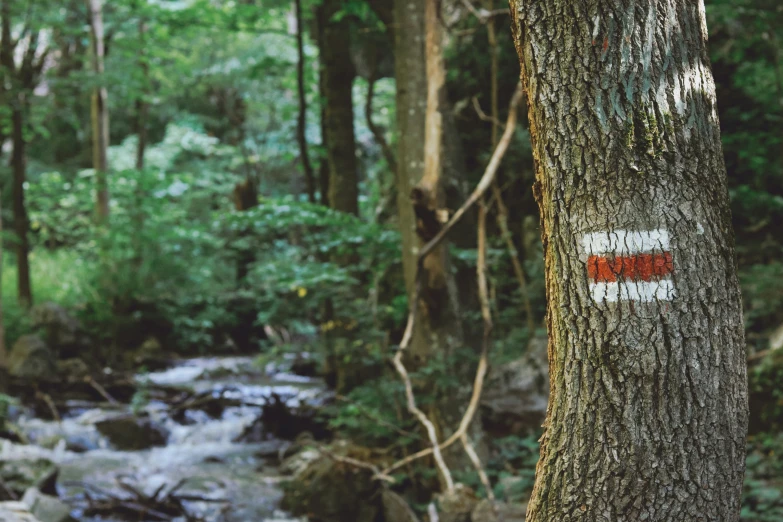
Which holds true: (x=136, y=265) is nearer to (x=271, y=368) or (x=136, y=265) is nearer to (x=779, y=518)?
(x=271, y=368)

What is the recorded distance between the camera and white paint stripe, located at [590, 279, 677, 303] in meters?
1.62

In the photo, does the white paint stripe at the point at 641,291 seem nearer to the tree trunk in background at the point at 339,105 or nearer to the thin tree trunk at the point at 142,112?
the tree trunk in background at the point at 339,105

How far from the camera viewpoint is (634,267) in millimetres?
1622

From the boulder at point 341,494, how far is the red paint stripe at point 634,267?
430 centimetres

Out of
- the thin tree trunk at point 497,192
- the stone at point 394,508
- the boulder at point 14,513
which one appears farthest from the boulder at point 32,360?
the thin tree trunk at point 497,192

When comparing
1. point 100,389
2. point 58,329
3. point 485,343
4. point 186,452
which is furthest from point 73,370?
point 485,343

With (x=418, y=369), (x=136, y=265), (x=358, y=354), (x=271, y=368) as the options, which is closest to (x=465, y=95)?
(x=358, y=354)

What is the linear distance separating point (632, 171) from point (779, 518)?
3059 millimetres

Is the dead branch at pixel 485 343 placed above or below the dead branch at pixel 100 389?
above

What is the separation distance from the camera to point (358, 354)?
666 cm

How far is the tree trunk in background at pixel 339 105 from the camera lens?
8352mm

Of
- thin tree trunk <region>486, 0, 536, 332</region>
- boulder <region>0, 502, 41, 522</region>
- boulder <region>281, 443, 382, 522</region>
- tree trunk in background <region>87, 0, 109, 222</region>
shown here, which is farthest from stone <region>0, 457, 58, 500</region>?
tree trunk in background <region>87, 0, 109, 222</region>

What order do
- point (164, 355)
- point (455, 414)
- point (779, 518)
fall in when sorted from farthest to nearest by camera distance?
point (164, 355), point (455, 414), point (779, 518)

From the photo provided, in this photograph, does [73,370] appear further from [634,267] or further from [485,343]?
[634,267]
